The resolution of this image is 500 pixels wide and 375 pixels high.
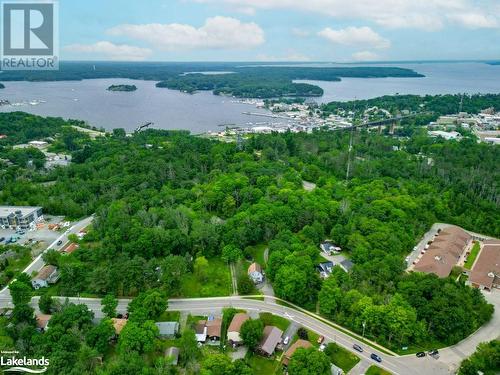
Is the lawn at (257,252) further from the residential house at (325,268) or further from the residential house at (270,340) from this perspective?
the residential house at (270,340)

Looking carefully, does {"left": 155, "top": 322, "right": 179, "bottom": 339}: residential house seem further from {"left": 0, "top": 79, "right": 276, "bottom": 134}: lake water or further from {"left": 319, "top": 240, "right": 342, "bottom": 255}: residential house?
A: {"left": 0, "top": 79, "right": 276, "bottom": 134}: lake water

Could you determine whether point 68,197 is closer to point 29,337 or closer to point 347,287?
point 29,337

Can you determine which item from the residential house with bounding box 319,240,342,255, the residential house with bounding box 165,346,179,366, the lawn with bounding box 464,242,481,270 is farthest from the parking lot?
the lawn with bounding box 464,242,481,270

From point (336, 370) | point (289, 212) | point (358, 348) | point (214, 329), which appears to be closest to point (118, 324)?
point (214, 329)

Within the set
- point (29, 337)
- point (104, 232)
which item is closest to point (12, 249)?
point (104, 232)

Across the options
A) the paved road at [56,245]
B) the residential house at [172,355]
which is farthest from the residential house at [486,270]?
the paved road at [56,245]

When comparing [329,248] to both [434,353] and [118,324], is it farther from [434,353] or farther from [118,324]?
[118,324]
